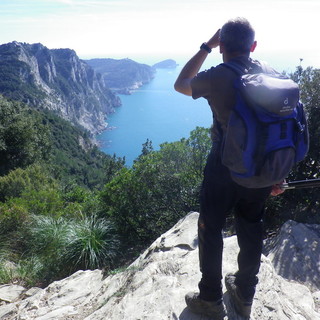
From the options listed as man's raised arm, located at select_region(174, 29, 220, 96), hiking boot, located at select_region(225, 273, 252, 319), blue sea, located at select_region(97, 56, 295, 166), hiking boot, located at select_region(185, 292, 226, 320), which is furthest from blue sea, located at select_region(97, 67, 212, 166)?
man's raised arm, located at select_region(174, 29, 220, 96)

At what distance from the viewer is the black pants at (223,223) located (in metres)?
2.28

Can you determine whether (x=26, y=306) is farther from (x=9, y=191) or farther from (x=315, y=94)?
(x=9, y=191)

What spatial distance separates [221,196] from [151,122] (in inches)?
4522

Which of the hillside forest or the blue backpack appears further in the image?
the hillside forest

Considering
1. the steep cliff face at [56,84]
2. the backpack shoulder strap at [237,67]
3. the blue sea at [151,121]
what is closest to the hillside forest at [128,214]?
the backpack shoulder strap at [237,67]

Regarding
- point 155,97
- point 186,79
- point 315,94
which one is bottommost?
point 155,97

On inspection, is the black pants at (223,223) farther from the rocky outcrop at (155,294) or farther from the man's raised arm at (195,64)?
the man's raised arm at (195,64)

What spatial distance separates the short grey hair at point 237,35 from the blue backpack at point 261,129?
13 cm

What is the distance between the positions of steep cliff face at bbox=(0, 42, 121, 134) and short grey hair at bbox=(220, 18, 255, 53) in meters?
94.5

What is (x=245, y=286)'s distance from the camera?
260 centimetres

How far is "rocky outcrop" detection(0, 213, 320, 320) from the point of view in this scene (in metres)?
2.78

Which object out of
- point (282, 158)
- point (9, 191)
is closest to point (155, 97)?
point (9, 191)

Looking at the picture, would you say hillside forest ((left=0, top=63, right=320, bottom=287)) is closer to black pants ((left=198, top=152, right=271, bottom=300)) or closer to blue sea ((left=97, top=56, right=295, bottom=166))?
black pants ((left=198, top=152, right=271, bottom=300))

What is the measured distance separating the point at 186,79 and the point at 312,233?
3.22 m
